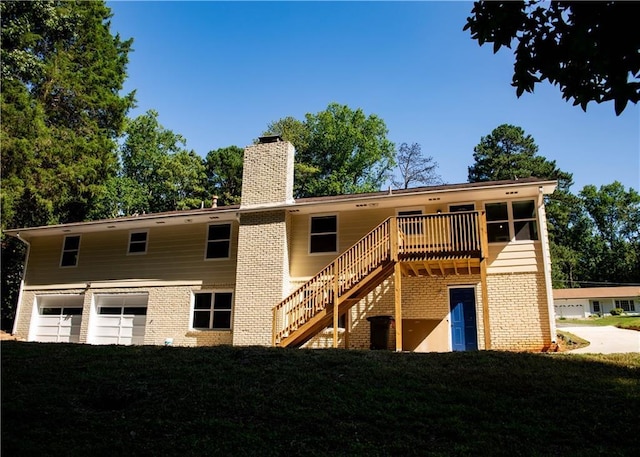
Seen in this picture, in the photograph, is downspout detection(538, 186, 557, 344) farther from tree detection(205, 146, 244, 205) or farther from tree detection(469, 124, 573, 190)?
tree detection(469, 124, 573, 190)

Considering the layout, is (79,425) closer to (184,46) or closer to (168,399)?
(168,399)

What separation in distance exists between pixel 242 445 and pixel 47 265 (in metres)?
18.1

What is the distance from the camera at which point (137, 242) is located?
739 inches

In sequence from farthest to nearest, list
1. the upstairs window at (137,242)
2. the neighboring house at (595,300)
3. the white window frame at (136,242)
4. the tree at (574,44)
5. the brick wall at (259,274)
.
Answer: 1. the neighboring house at (595,300)
2. the upstairs window at (137,242)
3. the white window frame at (136,242)
4. the brick wall at (259,274)
5. the tree at (574,44)

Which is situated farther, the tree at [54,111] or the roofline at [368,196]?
the tree at [54,111]

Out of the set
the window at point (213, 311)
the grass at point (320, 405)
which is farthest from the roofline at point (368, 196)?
the grass at point (320, 405)

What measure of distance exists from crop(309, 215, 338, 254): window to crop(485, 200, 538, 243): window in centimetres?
494

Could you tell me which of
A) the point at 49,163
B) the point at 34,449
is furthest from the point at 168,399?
the point at 49,163

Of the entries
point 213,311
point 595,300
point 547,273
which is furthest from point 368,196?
point 595,300

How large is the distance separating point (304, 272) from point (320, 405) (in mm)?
9551

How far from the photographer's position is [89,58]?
90.6 ft

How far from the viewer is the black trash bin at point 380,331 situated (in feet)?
46.6

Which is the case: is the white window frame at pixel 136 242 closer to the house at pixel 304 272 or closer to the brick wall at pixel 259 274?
the house at pixel 304 272

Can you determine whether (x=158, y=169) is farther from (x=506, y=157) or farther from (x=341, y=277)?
(x=506, y=157)
